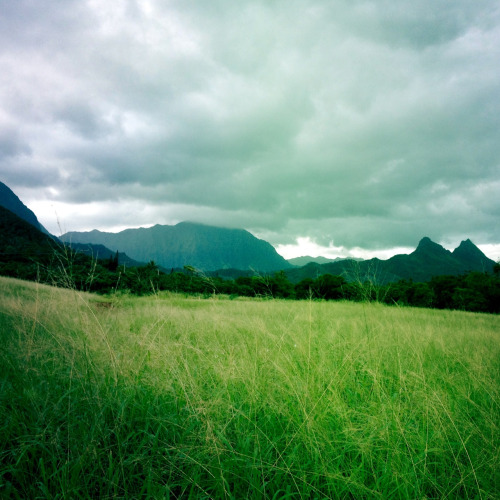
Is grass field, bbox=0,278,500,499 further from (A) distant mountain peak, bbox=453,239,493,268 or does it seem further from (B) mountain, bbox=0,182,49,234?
(B) mountain, bbox=0,182,49,234

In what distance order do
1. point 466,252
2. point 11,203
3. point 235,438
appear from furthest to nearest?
point 11,203 → point 466,252 → point 235,438

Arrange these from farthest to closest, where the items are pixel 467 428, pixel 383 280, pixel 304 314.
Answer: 1. pixel 304 314
2. pixel 383 280
3. pixel 467 428

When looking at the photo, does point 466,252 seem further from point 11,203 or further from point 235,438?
point 11,203

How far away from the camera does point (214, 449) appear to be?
1645 mm

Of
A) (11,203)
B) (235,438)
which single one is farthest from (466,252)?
(11,203)

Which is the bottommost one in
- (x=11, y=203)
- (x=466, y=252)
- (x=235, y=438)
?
(x=235, y=438)

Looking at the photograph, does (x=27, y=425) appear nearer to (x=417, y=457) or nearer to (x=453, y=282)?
(x=417, y=457)

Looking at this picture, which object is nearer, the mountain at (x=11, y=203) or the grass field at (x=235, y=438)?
the grass field at (x=235, y=438)

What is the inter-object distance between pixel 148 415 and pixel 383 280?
14.8 ft

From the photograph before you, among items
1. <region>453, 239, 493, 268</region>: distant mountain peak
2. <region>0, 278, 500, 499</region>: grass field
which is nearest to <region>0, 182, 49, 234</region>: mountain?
<region>0, 278, 500, 499</region>: grass field

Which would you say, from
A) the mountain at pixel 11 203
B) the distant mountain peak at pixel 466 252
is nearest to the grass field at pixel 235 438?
the distant mountain peak at pixel 466 252

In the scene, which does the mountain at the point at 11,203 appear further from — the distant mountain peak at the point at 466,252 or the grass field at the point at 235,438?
the distant mountain peak at the point at 466,252

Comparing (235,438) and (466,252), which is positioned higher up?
(466,252)

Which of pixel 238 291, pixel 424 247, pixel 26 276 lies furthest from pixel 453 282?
pixel 424 247
